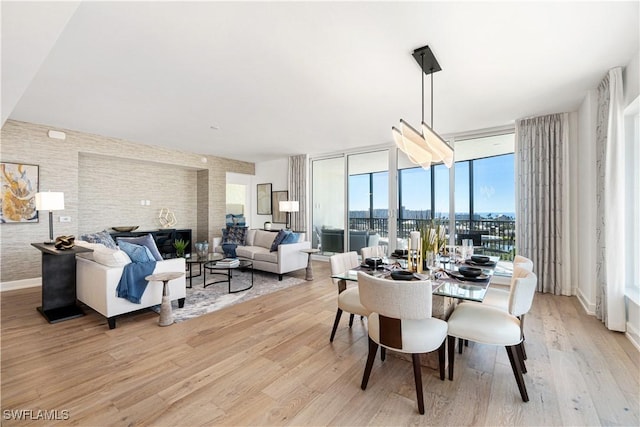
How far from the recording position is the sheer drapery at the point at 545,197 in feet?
13.3

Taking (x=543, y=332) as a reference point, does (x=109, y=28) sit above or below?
above

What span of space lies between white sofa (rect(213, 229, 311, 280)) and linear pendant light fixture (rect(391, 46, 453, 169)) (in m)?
2.89

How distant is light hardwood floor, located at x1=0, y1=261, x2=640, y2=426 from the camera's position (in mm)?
1675

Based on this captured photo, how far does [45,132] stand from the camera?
4.52 m

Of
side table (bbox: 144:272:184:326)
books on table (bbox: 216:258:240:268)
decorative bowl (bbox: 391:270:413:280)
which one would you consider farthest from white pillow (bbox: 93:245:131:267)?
decorative bowl (bbox: 391:270:413:280)

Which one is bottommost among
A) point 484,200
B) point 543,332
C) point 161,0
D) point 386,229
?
point 543,332

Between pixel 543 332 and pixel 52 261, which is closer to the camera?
pixel 543 332

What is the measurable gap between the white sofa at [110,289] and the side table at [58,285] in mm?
76

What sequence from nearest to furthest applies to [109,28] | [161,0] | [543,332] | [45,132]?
[161,0]
[109,28]
[543,332]
[45,132]

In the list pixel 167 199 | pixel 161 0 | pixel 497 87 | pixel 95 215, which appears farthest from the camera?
pixel 167 199

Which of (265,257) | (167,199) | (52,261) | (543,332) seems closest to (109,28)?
(52,261)

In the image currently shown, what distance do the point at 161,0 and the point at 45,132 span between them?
438 centimetres

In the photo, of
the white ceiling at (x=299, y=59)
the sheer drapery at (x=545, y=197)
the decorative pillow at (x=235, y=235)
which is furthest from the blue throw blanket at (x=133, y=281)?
the sheer drapery at (x=545, y=197)

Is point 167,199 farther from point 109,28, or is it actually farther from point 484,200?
point 484,200
